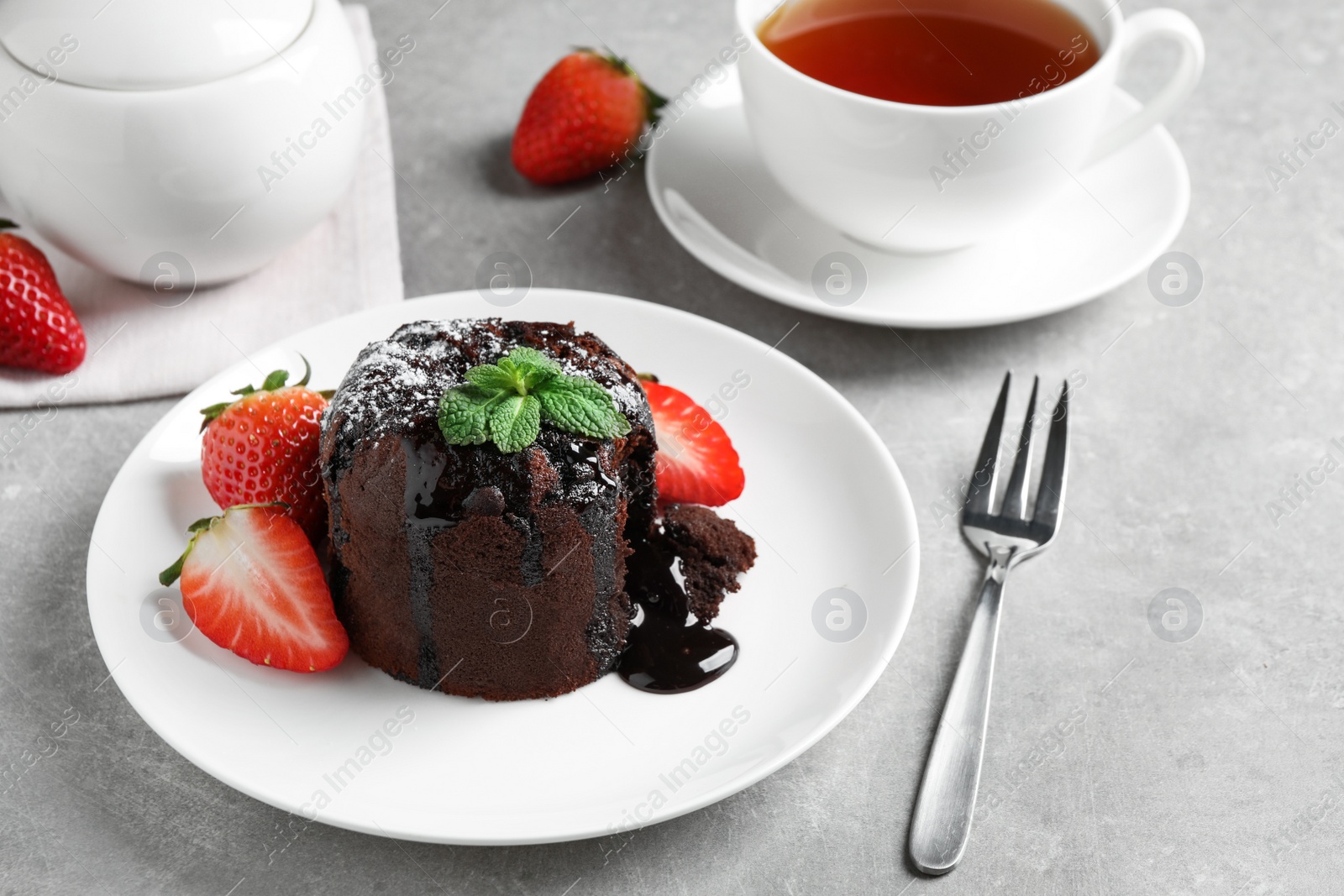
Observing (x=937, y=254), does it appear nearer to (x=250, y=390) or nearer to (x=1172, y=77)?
(x=1172, y=77)

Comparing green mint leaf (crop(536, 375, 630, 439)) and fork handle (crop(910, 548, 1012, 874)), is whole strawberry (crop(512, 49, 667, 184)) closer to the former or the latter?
green mint leaf (crop(536, 375, 630, 439))

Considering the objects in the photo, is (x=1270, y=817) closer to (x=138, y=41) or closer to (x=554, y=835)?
(x=554, y=835)

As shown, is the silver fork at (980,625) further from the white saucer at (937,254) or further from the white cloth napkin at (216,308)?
the white cloth napkin at (216,308)

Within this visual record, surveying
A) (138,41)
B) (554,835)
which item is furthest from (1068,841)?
(138,41)

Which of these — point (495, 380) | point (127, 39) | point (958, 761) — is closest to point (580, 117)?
point (127, 39)

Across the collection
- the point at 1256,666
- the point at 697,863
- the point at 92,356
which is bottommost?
the point at 1256,666
